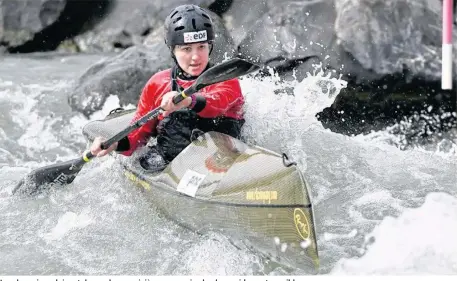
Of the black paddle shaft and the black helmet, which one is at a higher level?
the black helmet

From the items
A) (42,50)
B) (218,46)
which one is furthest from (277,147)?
(42,50)

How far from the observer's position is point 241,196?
3686mm

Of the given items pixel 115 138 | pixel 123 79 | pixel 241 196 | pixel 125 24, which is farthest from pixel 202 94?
pixel 125 24

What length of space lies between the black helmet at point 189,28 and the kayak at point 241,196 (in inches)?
25.6

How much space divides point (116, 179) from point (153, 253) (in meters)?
1.14

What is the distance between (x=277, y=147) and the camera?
17.9 ft

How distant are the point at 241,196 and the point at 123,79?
4.28 meters

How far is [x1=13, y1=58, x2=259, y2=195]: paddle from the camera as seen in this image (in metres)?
3.95

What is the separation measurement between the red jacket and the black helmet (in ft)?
1.04

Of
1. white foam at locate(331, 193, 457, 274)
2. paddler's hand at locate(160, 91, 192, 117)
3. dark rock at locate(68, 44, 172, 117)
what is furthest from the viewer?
dark rock at locate(68, 44, 172, 117)

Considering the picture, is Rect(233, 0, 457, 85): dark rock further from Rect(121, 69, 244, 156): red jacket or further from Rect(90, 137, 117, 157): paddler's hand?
Rect(90, 137, 117, 157): paddler's hand

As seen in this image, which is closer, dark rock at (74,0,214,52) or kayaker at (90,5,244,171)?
kayaker at (90,5,244,171)

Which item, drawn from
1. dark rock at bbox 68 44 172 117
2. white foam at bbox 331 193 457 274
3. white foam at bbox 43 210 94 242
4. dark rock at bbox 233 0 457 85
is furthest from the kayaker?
dark rock at bbox 68 44 172 117

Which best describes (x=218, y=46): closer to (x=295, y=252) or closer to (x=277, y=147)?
(x=277, y=147)
